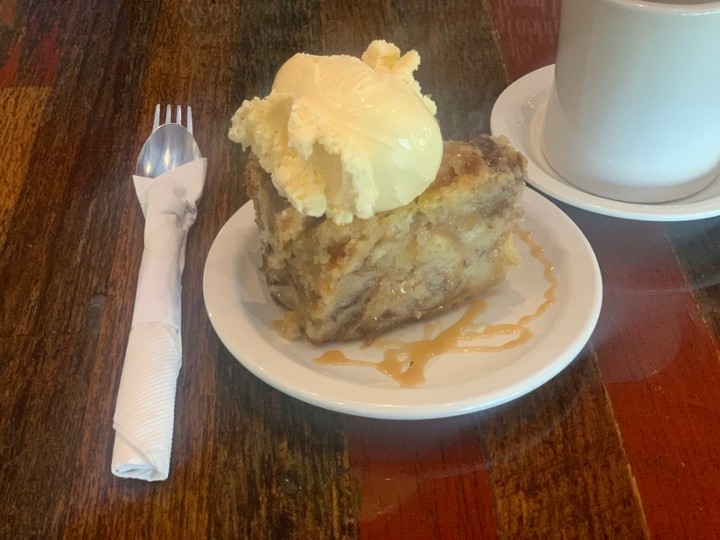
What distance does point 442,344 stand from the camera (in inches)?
31.9

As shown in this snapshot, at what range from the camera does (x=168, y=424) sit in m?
0.71

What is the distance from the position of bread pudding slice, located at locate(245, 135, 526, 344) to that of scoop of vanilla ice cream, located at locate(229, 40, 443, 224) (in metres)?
0.03

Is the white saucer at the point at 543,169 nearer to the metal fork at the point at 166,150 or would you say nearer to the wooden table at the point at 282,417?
the wooden table at the point at 282,417

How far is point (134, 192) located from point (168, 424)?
46 cm

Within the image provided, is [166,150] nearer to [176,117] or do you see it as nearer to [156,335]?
[176,117]

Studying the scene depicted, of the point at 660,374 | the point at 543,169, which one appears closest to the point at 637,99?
the point at 543,169

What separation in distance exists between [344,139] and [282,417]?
0.32 meters

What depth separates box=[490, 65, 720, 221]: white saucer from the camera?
0.92 m

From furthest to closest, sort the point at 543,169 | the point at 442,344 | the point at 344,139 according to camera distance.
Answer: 1. the point at 543,169
2. the point at 442,344
3. the point at 344,139

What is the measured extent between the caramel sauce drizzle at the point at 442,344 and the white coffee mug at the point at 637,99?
248mm

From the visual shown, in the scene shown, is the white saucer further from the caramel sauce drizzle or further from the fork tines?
the fork tines

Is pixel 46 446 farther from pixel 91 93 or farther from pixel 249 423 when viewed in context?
pixel 91 93

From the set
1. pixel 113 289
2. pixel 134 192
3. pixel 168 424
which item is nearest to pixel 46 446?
pixel 168 424

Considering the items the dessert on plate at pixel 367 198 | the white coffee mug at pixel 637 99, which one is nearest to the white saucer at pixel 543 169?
the white coffee mug at pixel 637 99
